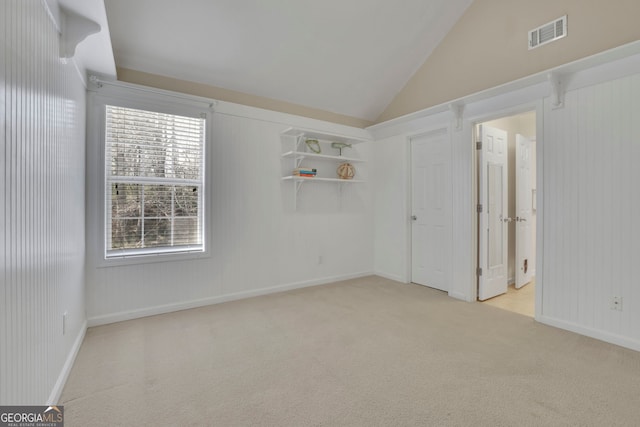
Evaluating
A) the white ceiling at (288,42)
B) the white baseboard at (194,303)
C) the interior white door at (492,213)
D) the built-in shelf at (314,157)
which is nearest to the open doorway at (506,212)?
the interior white door at (492,213)

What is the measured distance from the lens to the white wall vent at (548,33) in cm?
293

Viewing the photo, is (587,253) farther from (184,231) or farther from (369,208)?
(184,231)

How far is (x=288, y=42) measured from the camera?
11.1ft

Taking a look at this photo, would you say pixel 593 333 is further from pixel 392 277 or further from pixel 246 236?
pixel 246 236

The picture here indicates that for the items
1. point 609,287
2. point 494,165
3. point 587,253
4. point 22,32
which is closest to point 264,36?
point 22,32

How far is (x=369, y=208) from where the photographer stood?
480 centimetres

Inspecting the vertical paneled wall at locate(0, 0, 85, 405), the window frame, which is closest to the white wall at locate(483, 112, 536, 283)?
the window frame

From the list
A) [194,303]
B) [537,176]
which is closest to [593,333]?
[537,176]

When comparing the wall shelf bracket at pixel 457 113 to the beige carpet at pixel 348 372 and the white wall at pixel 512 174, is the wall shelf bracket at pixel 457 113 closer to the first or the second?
A: the white wall at pixel 512 174

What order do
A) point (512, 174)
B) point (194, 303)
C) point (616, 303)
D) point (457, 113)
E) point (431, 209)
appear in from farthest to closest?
point (512, 174) < point (431, 209) < point (457, 113) < point (194, 303) < point (616, 303)

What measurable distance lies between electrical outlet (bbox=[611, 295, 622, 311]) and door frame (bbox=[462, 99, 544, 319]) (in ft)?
1.66

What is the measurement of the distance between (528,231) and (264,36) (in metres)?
4.31

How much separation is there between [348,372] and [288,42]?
3337 millimetres

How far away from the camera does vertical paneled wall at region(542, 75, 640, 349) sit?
93.7 inches
